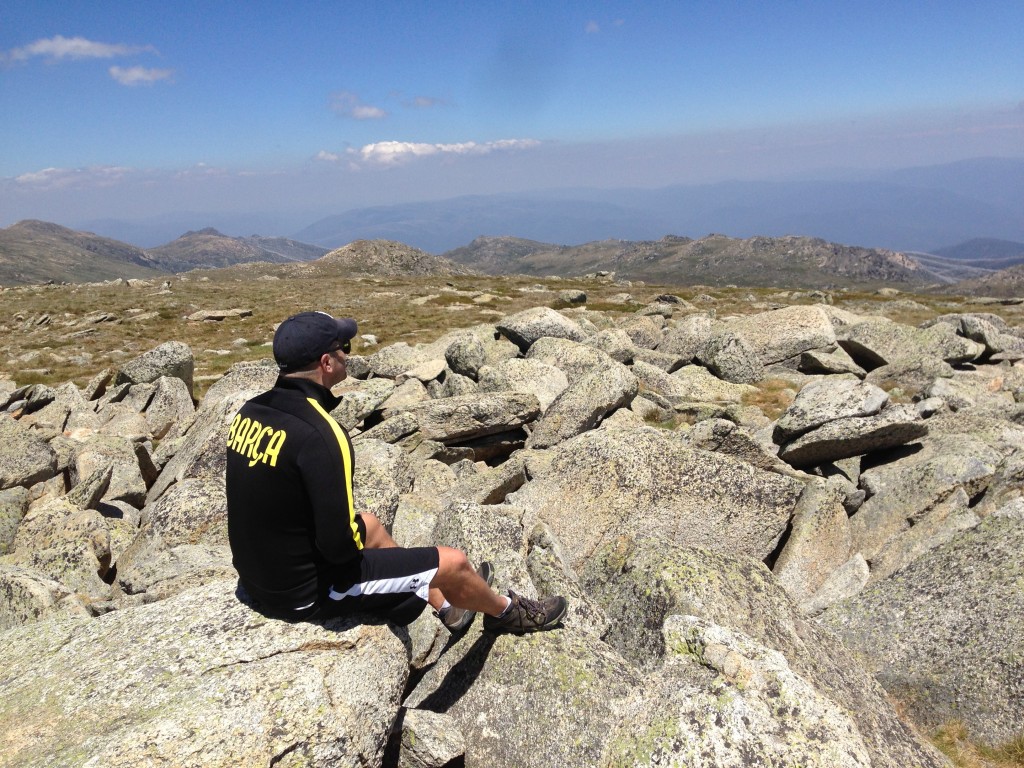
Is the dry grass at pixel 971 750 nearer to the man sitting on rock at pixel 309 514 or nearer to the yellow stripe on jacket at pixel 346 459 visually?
the man sitting on rock at pixel 309 514

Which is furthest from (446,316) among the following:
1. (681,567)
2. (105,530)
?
(681,567)

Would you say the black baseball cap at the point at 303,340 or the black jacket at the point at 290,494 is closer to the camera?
the black jacket at the point at 290,494

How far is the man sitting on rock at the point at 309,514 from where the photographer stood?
269 inches

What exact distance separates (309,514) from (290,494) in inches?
13.7

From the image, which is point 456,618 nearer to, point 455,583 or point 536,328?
point 455,583

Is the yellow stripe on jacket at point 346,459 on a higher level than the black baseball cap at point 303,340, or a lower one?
lower

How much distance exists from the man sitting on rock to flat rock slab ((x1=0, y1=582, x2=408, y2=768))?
463 millimetres

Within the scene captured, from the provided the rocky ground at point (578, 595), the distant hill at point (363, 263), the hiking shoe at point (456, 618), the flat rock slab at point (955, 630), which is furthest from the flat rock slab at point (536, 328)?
the distant hill at point (363, 263)

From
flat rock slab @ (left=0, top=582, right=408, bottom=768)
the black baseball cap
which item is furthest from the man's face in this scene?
flat rock slab @ (left=0, top=582, right=408, bottom=768)

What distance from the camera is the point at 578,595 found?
32.8ft

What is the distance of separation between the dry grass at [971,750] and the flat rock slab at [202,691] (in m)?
7.89

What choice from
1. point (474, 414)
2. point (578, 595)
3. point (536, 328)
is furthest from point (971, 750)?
point (536, 328)

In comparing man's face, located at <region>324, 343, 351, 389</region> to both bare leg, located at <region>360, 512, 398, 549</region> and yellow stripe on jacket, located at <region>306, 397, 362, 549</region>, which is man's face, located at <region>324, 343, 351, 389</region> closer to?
yellow stripe on jacket, located at <region>306, 397, 362, 549</region>

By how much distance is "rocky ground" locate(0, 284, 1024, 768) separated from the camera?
21.4 ft
